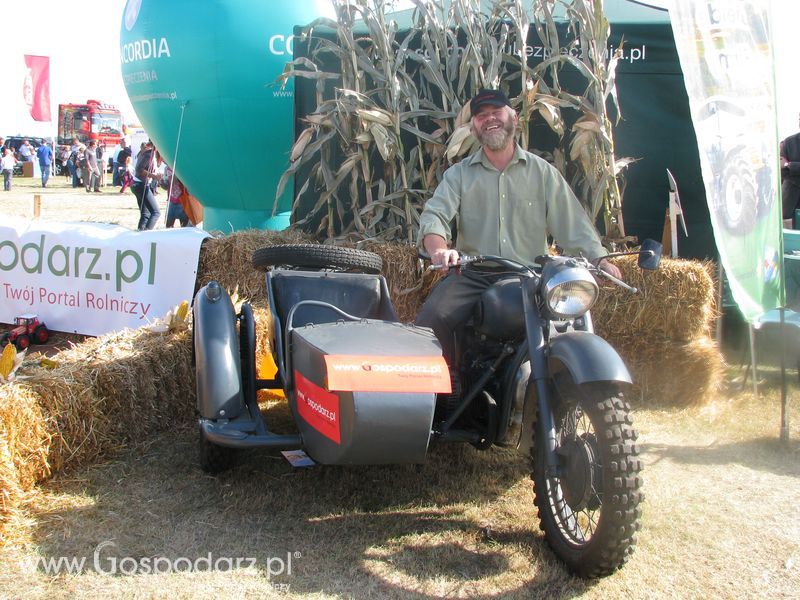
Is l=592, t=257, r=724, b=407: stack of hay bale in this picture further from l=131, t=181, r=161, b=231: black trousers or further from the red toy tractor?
l=131, t=181, r=161, b=231: black trousers

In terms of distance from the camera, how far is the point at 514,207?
11.3 feet

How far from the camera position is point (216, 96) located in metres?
6.84

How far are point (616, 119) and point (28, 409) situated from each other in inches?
175

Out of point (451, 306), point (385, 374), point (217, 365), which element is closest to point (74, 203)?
point (217, 365)

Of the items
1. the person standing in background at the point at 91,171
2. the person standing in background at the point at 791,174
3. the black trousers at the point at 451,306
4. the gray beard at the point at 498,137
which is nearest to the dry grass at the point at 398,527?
the black trousers at the point at 451,306

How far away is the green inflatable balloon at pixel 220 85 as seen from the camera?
673 centimetres

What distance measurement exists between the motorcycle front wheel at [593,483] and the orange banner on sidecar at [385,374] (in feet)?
1.43

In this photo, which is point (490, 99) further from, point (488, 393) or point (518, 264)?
point (488, 393)

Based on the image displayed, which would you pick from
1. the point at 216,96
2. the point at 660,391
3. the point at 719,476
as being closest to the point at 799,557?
the point at 719,476

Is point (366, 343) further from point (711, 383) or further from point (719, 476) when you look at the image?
point (711, 383)

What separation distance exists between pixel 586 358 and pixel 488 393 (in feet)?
2.30

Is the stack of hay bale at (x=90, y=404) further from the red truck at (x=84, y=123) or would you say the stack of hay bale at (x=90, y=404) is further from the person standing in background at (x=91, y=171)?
Answer: the red truck at (x=84, y=123)

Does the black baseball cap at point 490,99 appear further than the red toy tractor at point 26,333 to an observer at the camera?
No

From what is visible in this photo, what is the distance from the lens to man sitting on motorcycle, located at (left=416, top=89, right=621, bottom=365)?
11.0ft
